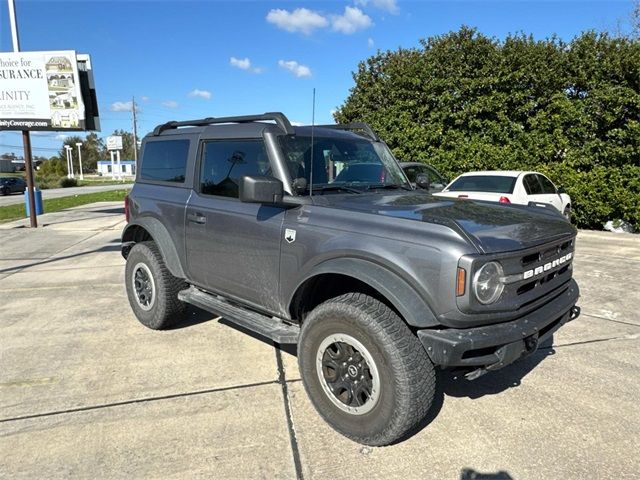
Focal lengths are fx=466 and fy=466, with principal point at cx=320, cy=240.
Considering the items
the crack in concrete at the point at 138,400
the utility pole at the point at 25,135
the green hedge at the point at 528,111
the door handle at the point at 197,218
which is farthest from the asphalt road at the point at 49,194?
the crack in concrete at the point at 138,400

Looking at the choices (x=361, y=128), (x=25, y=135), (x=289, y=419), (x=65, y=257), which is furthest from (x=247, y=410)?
(x=25, y=135)

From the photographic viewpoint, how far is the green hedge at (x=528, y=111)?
38.5 feet

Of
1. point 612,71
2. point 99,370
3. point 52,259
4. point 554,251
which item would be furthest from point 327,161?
point 612,71

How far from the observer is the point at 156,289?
4582 mm

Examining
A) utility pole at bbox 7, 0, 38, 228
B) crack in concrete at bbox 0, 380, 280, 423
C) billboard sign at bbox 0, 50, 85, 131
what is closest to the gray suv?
crack in concrete at bbox 0, 380, 280, 423

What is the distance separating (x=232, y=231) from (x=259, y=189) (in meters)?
0.76

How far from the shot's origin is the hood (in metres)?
2.64

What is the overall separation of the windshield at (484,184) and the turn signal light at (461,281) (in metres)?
8.26

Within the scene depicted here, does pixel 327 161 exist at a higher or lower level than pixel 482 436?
higher

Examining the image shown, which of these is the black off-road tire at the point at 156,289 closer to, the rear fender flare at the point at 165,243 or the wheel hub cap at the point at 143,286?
the wheel hub cap at the point at 143,286

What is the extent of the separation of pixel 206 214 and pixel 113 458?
1.92 m

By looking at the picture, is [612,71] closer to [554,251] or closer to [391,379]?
[554,251]

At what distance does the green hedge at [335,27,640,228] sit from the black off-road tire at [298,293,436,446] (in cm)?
1148

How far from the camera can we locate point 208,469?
262 centimetres
